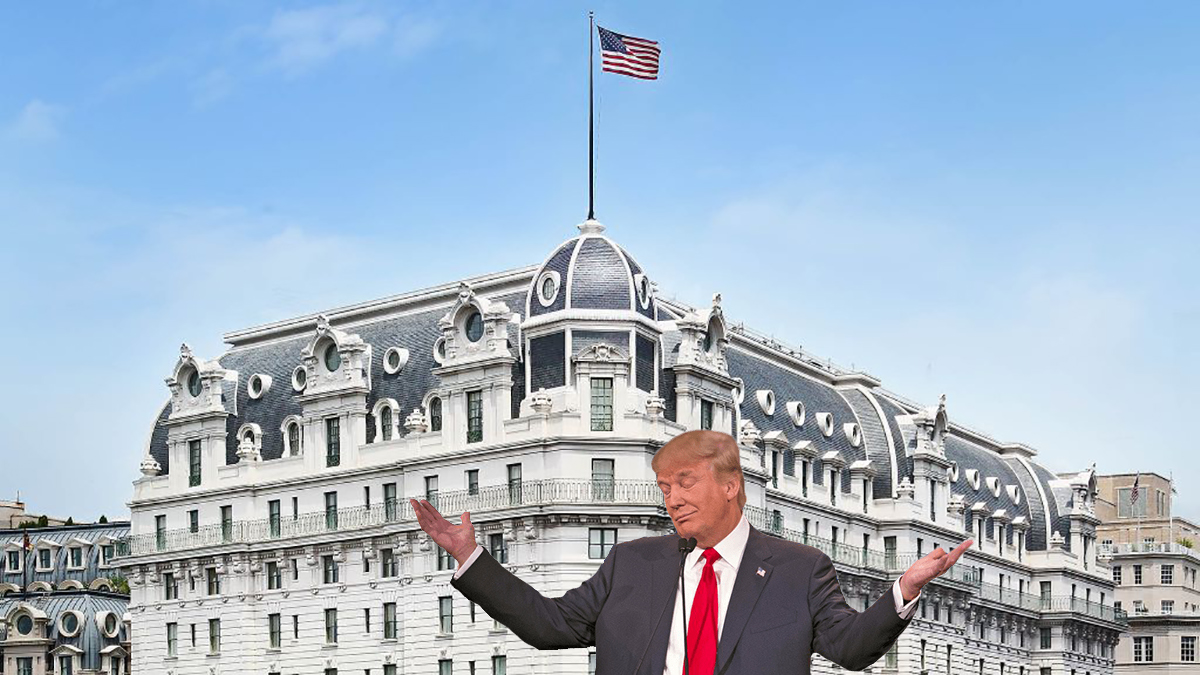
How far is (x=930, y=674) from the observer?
3848 inches

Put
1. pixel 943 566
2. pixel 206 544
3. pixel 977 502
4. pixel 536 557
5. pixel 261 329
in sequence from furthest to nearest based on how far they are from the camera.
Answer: pixel 977 502 < pixel 261 329 < pixel 206 544 < pixel 536 557 < pixel 943 566

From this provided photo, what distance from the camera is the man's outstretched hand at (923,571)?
10.7 metres

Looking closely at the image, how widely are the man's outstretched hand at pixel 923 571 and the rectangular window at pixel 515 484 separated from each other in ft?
215

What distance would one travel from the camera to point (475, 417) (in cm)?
7900

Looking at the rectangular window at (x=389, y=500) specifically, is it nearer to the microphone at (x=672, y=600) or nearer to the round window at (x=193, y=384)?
the round window at (x=193, y=384)

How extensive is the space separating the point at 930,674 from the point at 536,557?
A: 3021 centimetres

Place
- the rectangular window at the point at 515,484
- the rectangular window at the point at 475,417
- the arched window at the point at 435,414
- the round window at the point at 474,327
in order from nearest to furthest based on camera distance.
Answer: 1. the rectangular window at the point at 515,484
2. the rectangular window at the point at 475,417
3. the round window at the point at 474,327
4. the arched window at the point at 435,414

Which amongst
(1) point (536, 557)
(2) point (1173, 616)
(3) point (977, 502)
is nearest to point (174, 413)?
(1) point (536, 557)

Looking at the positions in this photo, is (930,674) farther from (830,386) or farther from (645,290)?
(645,290)

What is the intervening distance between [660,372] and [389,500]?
1251cm

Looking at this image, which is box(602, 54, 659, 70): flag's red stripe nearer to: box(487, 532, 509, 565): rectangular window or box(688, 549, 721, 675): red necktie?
box(487, 532, 509, 565): rectangular window

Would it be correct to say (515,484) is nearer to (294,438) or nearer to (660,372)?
(660,372)

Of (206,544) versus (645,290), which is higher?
(645,290)

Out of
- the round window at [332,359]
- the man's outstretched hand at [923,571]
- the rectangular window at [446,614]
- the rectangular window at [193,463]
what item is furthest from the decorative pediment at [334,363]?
the man's outstretched hand at [923,571]
